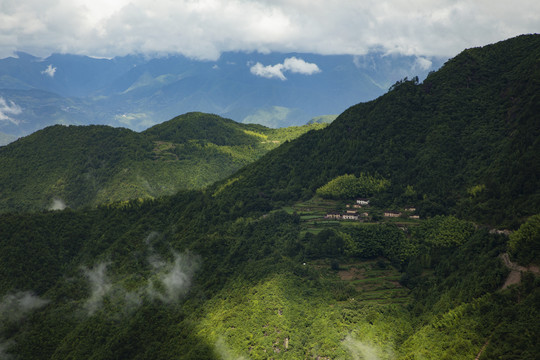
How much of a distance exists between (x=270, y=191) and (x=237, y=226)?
1514 cm

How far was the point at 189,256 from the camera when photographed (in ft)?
301

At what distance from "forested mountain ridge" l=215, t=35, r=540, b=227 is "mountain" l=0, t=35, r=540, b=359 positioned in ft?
1.18

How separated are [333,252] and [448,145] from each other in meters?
37.0

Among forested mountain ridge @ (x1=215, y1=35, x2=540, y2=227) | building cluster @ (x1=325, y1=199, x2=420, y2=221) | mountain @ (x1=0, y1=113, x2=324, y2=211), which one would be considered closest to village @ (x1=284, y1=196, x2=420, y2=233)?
building cluster @ (x1=325, y1=199, x2=420, y2=221)

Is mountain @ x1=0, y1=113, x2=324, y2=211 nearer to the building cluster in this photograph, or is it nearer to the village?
the village

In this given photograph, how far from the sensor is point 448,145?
312 ft

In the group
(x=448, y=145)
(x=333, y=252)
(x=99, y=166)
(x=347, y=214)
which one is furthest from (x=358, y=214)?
(x=99, y=166)

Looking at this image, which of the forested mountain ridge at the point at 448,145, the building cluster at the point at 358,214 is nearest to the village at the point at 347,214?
the building cluster at the point at 358,214

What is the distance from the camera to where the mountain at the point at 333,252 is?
56.3 meters

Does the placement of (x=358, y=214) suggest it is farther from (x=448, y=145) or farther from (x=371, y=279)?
(x=448, y=145)

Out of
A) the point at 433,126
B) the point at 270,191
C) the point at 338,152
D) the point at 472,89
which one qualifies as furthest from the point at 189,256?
the point at 472,89

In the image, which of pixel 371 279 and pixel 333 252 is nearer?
pixel 371 279

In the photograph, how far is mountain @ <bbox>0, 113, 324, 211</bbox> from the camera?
160 metres

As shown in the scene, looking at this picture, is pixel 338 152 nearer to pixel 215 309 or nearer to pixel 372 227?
pixel 372 227
